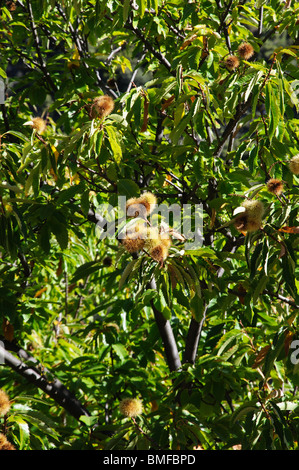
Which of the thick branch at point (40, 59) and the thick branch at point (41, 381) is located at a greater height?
the thick branch at point (40, 59)

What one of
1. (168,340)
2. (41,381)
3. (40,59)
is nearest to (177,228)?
(168,340)

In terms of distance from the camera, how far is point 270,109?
1.59 meters

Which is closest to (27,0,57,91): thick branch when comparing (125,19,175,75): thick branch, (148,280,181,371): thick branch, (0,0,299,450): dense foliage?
(0,0,299,450): dense foliage

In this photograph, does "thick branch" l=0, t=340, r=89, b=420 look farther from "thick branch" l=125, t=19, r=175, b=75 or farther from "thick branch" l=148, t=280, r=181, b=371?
"thick branch" l=125, t=19, r=175, b=75

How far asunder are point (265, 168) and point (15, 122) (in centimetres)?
126

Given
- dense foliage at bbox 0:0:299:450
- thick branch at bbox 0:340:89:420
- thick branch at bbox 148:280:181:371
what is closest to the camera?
dense foliage at bbox 0:0:299:450

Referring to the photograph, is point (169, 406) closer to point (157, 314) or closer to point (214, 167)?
point (157, 314)

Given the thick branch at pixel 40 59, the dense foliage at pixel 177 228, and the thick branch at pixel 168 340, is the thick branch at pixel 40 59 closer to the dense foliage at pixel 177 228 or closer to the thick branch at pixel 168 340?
the dense foliage at pixel 177 228

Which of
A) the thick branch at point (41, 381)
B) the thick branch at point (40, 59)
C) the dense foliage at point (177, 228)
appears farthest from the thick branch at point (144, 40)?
the thick branch at point (41, 381)

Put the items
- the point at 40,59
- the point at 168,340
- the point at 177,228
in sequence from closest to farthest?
the point at 177,228, the point at 168,340, the point at 40,59

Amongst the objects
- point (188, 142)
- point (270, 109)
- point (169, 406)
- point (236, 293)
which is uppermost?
point (270, 109)

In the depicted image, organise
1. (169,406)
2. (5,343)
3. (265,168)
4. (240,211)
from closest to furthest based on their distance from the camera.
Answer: (240,211) → (169,406) → (265,168) → (5,343)

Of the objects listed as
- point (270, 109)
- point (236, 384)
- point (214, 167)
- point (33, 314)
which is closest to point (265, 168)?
point (214, 167)

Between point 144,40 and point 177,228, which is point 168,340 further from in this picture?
point 144,40
